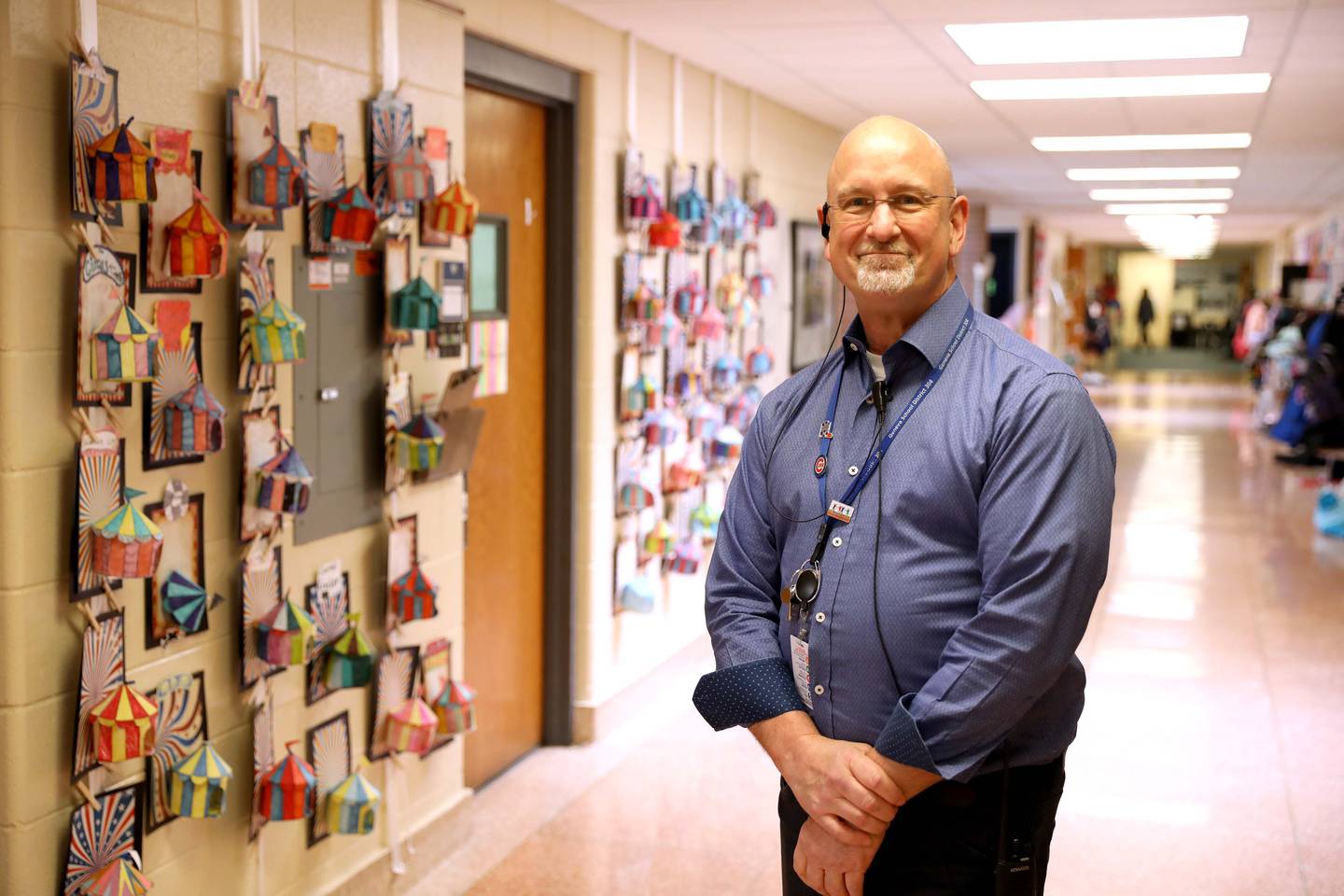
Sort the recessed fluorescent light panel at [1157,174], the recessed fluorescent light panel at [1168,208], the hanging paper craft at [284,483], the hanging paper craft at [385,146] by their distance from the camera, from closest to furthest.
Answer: the hanging paper craft at [284,483] → the hanging paper craft at [385,146] → the recessed fluorescent light panel at [1157,174] → the recessed fluorescent light panel at [1168,208]

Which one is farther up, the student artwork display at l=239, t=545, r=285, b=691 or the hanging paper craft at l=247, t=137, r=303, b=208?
the hanging paper craft at l=247, t=137, r=303, b=208

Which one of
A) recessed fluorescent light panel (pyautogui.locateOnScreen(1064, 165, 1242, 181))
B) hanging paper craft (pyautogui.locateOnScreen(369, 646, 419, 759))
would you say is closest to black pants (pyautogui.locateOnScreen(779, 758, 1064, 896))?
hanging paper craft (pyautogui.locateOnScreen(369, 646, 419, 759))

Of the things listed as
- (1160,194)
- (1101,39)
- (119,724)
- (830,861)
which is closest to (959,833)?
(830,861)

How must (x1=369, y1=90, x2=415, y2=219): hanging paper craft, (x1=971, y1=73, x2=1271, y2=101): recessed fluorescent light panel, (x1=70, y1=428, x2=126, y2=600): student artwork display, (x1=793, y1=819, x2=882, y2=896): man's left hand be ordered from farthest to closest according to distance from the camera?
(x1=971, y1=73, x2=1271, y2=101): recessed fluorescent light panel < (x1=369, y1=90, x2=415, y2=219): hanging paper craft < (x1=70, y1=428, x2=126, y2=600): student artwork display < (x1=793, y1=819, x2=882, y2=896): man's left hand

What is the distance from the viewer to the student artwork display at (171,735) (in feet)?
8.77

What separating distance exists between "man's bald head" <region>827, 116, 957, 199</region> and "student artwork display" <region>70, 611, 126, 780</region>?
5.06 feet

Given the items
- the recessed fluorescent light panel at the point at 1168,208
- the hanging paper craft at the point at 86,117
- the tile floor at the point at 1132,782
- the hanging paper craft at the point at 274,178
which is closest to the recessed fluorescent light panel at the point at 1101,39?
the tile floor at the point at 1132,782

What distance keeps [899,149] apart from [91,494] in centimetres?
153

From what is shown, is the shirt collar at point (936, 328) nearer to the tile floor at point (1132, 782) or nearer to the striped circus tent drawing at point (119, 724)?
the striped circus tent drawing at point (119, 724)

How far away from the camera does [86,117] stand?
237 centimetres

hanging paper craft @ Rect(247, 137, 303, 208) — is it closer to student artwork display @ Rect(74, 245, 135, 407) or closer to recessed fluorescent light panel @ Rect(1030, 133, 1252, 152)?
student artwork display @ Rect(74, 245, 135, 407)

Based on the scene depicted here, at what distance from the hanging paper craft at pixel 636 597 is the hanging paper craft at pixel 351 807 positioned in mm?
1879

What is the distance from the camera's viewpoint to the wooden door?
428 centimetres

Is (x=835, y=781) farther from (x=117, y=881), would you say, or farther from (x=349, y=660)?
(x=349, y=660)
